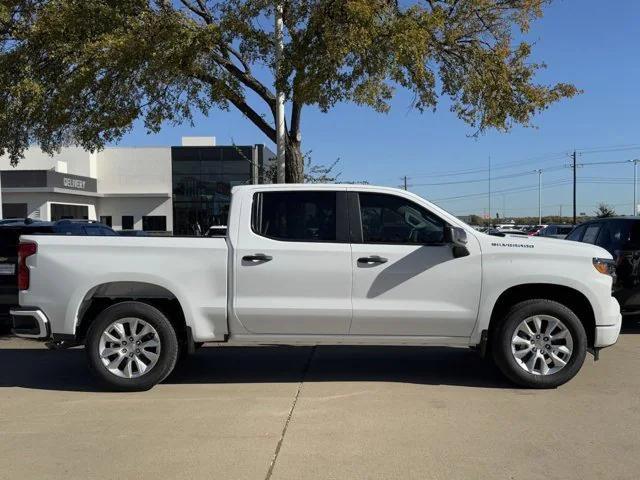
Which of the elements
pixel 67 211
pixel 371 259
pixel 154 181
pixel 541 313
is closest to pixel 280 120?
pixel 371 259

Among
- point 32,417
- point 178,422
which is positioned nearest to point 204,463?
point 178,422

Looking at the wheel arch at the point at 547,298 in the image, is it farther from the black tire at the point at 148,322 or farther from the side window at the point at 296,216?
Answer: the black tire at the point at 148,322

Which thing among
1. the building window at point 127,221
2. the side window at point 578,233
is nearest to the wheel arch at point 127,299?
the side window at point 578,233

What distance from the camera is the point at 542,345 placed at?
20.0ft

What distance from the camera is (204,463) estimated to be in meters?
4.34

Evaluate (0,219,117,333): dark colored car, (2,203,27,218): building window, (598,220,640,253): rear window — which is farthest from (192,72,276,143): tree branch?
(2,203,27,218): building window

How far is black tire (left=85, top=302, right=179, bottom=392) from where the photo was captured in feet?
19.9

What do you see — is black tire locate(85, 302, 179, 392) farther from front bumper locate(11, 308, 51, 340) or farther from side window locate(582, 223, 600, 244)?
side window locate(582, 223, 600, 244)

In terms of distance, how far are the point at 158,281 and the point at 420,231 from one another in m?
2.57

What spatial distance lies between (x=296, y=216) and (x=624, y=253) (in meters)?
5.16

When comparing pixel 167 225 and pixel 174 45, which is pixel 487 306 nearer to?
pixel 174 45

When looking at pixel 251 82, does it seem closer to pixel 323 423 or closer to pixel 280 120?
pixel 280 120

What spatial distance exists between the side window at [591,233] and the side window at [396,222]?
4687mm

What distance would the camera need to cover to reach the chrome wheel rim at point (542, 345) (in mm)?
6062
